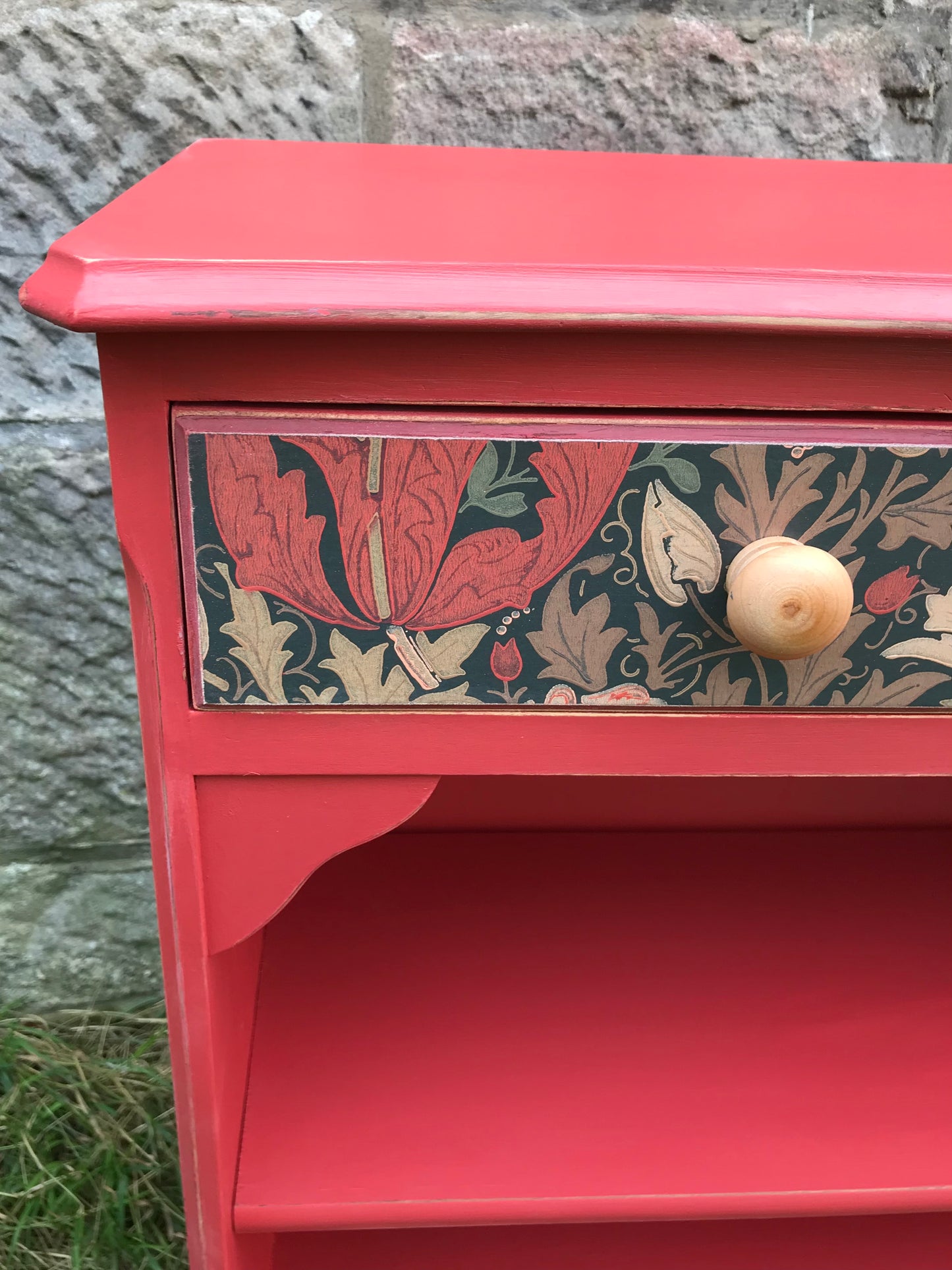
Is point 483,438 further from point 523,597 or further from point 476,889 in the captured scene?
point 476,889

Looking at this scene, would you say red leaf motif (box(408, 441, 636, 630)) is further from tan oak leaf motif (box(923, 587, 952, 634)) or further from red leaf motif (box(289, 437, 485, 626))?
tan oak leaf motif (box(923, 587, 952, 634))

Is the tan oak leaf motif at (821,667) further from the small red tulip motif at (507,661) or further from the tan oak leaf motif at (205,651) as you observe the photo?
the tan oak leaf motif at (205,651)

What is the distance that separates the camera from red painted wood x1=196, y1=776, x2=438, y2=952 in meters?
0.46

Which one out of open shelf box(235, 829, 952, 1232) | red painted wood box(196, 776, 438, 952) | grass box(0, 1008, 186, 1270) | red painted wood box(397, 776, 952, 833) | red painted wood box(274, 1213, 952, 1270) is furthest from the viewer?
red painted wood box(397, 776, 952, 833)

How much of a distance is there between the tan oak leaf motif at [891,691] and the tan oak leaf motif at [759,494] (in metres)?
0.09

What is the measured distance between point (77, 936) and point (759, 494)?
90 cm

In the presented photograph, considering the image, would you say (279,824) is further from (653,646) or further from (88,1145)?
(88,1145)

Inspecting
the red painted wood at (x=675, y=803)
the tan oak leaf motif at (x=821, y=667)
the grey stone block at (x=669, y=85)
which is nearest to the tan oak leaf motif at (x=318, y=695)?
the tan oak leaf motif at (x=821, y=667)

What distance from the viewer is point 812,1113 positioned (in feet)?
2.07

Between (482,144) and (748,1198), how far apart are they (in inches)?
32.6

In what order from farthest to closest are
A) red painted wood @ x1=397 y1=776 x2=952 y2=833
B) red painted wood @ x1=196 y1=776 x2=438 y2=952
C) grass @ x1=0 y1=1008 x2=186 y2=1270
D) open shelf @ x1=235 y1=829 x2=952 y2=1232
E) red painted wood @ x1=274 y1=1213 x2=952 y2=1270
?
1. red painted wood @ x1=397 y1=776 x2=952 y2=833
2. grass @ x1=0 y1=1008 x2=186 y2=1270
3. red painted wood @ x1=274 y1=1213 x2=952 y2=1270
4. open shelf @ x1=235 y1=829 x2=952 y2=1232
5. red painted wood @ x1=196 y1=776 x2=438 y2=952

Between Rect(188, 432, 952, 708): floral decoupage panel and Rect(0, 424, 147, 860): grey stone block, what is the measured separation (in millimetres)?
515

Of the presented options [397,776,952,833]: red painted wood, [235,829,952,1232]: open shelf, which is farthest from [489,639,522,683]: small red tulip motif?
[397,776,952,833]: red painted wood

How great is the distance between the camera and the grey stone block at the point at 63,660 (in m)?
0.85
